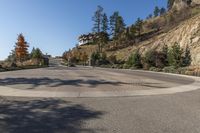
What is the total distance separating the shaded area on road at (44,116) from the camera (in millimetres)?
6324

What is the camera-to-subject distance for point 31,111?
8.19m

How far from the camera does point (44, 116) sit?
24.6 ft

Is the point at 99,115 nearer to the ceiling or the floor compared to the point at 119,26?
nearer to the floor

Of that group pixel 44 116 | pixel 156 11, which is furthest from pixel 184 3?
pixel 44 116

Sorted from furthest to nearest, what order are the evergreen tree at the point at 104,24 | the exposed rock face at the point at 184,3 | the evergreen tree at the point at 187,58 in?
the exposed rock face at the point at 184,3
the evergreen tree at the point at 104,24
the evergreen tree at the point at 187,58

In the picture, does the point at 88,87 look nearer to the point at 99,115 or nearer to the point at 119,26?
the point at 99,115

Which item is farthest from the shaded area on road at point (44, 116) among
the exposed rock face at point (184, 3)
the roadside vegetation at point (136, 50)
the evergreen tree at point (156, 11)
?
the evergreen tree at point (156, 11)

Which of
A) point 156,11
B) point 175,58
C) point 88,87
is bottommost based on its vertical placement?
point 88,87

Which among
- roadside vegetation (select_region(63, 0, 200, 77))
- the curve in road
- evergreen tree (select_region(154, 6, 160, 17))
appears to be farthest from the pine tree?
evergreen tree (select_region(154, 6, 160, 17))

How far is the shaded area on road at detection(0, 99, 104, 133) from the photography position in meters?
6.32

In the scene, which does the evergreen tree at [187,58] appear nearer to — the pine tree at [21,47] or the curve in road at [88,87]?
the curve in road at [88,87]

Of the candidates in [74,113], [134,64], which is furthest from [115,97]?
[134,64]

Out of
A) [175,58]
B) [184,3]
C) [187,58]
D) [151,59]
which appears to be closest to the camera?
[175,58]

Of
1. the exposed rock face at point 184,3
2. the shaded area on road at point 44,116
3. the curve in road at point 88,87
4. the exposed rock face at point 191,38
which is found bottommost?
the shaded area on road at point 44,116
